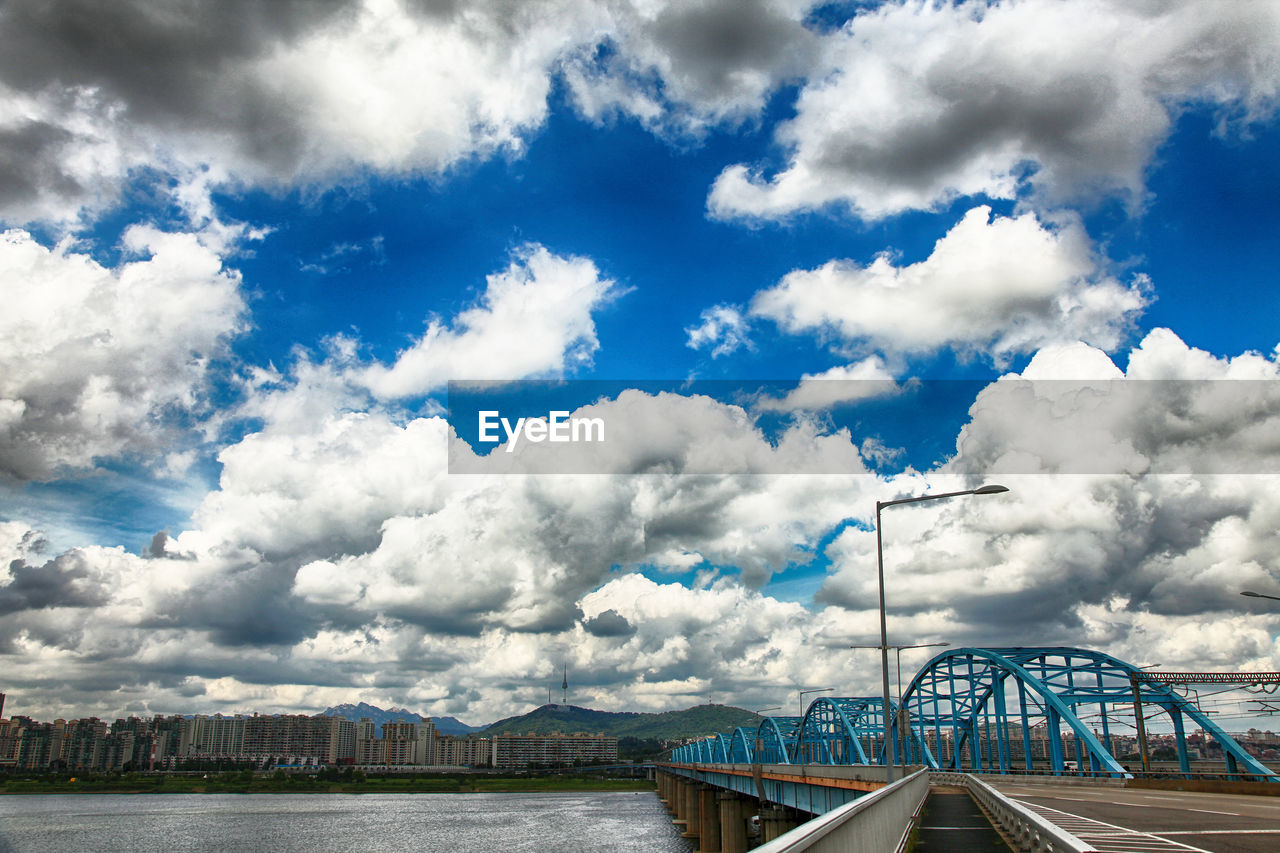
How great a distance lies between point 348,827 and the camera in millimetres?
111750

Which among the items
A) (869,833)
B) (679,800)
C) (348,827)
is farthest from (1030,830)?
(679,800)

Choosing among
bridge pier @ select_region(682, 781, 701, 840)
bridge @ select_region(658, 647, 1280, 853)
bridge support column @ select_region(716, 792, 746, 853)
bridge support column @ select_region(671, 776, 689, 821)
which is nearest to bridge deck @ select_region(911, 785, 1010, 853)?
bridge @ select_region(658, 647, 1280, 853)

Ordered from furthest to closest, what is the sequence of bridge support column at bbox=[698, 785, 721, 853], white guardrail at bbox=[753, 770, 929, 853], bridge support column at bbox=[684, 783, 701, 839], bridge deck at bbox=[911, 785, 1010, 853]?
bridge support column at bbox=[684, 783, 701, 839]
bridge support column at bbox=[698, 785, 721, 853]
bridge deck at bbox=[911, 785, 1010, 853]
white guardrail at bbox=[753, 770, 929, 853]

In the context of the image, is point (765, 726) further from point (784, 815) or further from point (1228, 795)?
point (1228, 795)

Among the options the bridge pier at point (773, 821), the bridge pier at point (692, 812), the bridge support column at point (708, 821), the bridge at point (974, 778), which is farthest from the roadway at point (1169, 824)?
the bridge pier at point (692, 812)

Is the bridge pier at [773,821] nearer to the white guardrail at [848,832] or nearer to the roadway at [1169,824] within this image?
the roadway at [1169,824]

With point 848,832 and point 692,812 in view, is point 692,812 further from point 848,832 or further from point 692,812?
point 848,832

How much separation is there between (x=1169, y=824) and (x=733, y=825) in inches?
2927

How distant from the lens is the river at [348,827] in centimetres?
8900

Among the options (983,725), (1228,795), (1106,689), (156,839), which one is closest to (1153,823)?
(1228,795)

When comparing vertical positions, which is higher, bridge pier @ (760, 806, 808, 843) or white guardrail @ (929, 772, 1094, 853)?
white guardrail @ (929, 772, 1094, 853)

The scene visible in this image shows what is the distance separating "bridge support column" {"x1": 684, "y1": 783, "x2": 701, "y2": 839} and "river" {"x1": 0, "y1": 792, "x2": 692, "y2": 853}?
7.87 ft

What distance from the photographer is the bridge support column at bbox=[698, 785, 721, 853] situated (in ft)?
314

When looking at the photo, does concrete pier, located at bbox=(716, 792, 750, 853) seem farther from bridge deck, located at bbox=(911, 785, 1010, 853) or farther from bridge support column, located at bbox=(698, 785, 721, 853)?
bridge deck, located at bbox=(911, 785, 1010, 853)
